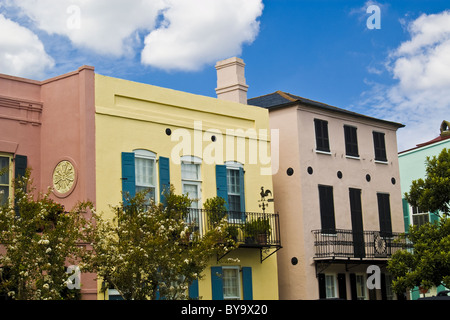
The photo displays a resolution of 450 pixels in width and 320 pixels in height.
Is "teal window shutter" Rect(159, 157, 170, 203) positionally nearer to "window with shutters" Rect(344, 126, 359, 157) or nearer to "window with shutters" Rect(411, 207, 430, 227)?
"window with shutters" Rect(344, 126, 359, 157)

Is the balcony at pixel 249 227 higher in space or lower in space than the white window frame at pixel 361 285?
higher

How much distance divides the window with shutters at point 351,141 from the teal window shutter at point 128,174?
10.6 metres

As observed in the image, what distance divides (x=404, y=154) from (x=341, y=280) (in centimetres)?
1218

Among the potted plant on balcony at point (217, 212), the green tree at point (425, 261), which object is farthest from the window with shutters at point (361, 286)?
the potted plant on balcony at point (217, 212)

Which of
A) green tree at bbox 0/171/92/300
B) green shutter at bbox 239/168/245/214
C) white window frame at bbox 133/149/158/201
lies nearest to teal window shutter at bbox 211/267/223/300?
green shutter at bbox 239/168/245/214

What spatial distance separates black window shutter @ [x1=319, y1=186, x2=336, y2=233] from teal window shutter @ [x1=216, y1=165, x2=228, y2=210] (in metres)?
4.90

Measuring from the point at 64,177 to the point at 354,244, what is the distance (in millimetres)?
11822

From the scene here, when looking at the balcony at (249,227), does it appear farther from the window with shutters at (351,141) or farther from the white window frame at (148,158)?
the window with shutters at (351,141)

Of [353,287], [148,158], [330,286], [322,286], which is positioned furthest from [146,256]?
[353,287]

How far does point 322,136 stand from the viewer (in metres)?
26.8

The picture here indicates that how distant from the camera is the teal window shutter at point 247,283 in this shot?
73.9 feet

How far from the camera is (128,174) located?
65.4 feet

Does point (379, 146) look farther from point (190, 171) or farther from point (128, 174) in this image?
point (128, 174)

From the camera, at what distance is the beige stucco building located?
25281 mm
